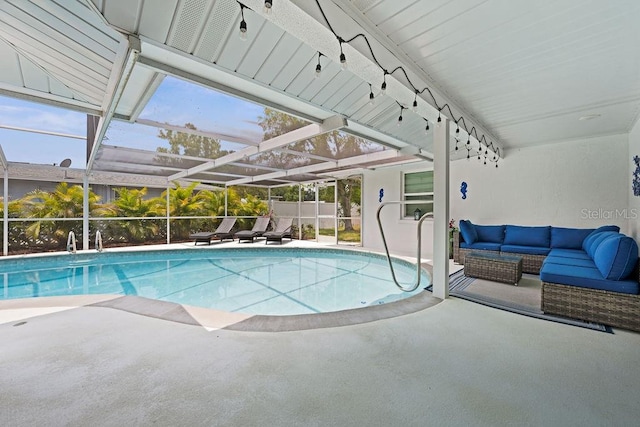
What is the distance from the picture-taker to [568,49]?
8.61 feet

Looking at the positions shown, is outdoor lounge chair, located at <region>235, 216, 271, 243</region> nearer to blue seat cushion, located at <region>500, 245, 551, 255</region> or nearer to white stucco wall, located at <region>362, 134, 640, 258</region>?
white stucco wall, located at <region>362, 134, 640, 258</region>

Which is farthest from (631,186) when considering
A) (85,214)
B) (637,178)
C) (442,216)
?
(85,214)

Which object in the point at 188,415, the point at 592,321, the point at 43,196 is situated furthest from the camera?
the point at 43,196

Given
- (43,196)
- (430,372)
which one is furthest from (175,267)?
(430,372)

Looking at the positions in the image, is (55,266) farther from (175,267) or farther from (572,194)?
(572,194)

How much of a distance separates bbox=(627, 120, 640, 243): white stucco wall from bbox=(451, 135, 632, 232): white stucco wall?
219 mm

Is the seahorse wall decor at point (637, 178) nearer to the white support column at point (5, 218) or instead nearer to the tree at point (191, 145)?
the tree at point (191, 145)

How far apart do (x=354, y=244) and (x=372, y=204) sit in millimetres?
1684

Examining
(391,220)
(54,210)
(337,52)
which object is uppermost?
(337,52)

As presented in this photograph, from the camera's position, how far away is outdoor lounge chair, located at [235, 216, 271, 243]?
11.1 metres

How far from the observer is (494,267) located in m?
4.83

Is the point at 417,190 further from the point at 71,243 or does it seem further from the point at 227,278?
the point at 71,243

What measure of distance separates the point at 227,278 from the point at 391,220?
5650mm

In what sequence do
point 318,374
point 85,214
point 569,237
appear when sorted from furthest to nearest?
1. point 85,214
2. point 569,237
3. point 318,374
